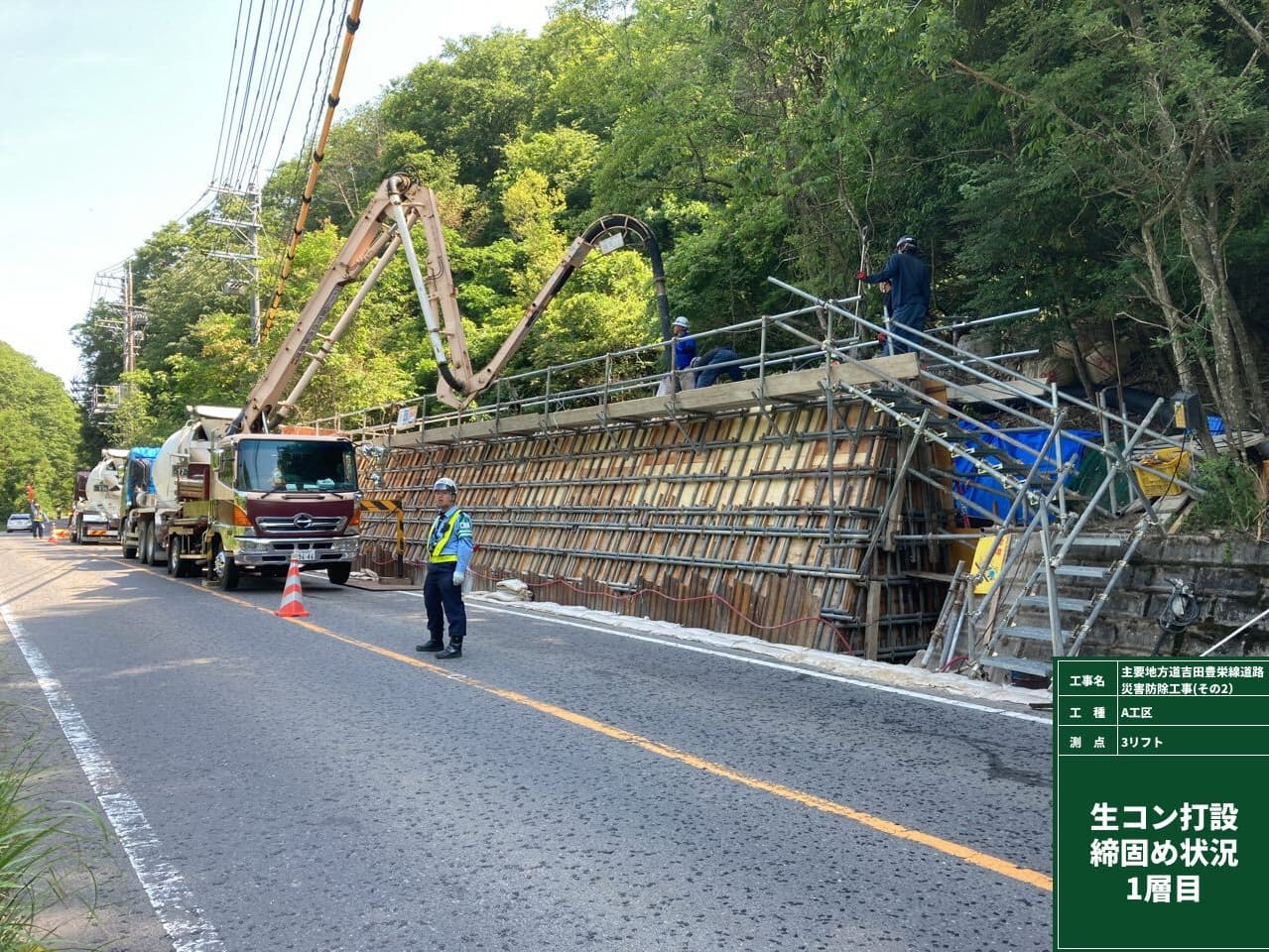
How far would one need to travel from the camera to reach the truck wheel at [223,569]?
700 inches

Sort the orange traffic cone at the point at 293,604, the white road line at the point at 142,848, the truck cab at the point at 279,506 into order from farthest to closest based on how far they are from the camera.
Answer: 1. the truck cab at the point at 279,506
2. the orange traffic cone at the point at 293,604
3. the white road line at the point at 142,848

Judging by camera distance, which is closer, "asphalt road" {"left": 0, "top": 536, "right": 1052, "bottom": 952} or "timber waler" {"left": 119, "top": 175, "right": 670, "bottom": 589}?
"asphalt road" {"left": 0, "top": 536, "right": 1052, "bottom": 952}

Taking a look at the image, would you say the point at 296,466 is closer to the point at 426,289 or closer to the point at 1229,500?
the point at 426,289

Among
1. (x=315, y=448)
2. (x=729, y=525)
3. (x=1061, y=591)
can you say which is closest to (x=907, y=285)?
(x=729, y=525)

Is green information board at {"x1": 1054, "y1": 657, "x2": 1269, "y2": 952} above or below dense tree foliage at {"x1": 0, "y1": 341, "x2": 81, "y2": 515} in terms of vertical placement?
below

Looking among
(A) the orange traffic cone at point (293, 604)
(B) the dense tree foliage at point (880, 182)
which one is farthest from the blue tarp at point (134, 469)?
(A) the orange traffic cone at point (293, 604)

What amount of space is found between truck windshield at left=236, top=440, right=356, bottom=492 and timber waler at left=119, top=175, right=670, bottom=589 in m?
0.02

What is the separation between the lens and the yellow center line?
4.25 meters

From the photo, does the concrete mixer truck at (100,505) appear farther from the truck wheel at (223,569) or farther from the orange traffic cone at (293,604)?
the orange traffic cone at (293,604)

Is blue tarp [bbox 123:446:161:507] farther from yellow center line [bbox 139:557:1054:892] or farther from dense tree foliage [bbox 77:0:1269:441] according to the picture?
yellow center line [bbox 139:557:1054:892]

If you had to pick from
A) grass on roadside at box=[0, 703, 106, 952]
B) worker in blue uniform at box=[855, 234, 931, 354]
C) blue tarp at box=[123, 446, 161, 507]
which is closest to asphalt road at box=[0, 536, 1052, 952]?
grass on roadside at box=[0, 703, 106, 952]

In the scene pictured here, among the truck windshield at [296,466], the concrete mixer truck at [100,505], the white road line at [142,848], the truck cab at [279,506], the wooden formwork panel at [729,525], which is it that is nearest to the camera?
the white road line at [142,848]

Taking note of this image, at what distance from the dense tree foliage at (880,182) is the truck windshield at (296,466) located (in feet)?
31.0

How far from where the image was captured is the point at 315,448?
60.2ft
